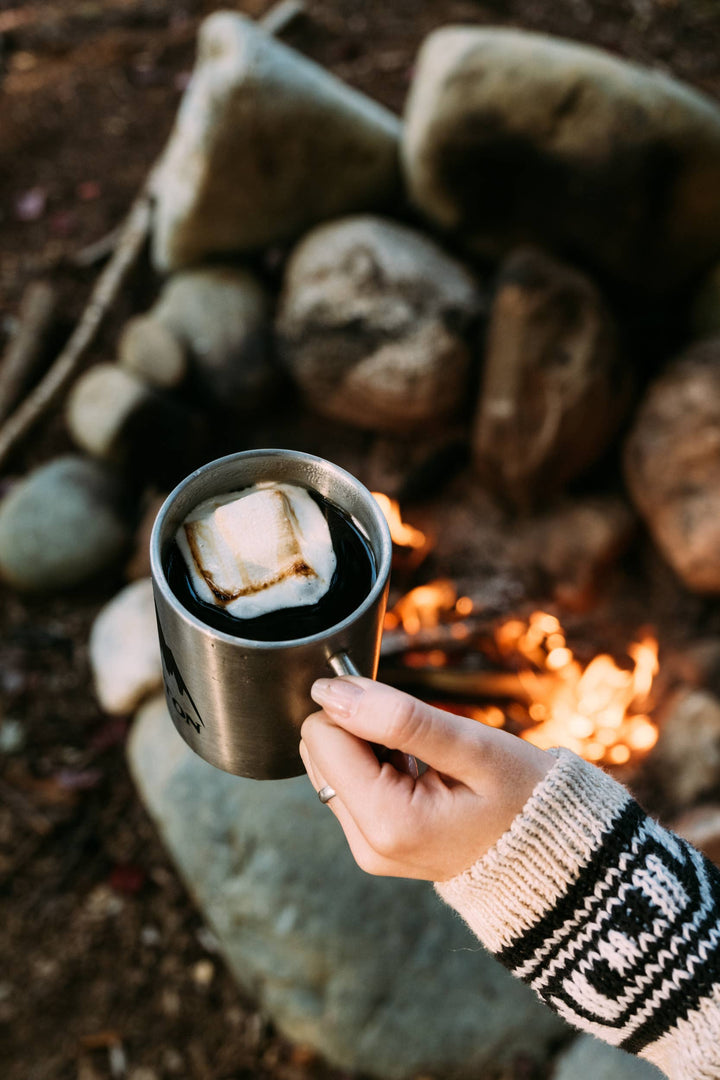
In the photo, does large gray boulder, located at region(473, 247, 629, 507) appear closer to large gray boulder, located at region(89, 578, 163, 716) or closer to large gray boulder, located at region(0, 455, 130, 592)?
large gray boulder, located at region(89, 578, 163, 716)

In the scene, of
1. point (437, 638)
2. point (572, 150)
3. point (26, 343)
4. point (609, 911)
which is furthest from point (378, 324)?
point (609, 911)

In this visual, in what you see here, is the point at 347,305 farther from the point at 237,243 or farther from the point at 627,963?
the point at 627,963

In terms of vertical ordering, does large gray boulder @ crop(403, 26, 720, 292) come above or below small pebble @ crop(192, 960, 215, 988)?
above

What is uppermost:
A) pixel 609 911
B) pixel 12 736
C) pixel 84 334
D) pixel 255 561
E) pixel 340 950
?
pixel 255 561

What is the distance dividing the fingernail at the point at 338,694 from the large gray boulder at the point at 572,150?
3.44 metres

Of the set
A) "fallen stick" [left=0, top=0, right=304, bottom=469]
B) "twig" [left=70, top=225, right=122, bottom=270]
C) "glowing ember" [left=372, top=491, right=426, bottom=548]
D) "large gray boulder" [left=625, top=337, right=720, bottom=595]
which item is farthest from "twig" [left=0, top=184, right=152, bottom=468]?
"large gray boulder" [left=625, top=337, right=720, bottom=595]

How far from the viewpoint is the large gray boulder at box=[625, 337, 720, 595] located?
3.57m

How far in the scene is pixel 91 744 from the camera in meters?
3.50

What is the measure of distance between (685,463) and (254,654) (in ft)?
10.1

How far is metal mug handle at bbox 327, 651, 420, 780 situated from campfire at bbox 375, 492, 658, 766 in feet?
6.72

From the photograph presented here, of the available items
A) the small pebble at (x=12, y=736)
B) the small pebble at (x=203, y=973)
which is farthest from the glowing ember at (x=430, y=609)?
the small pebble at (x=12, y=736)

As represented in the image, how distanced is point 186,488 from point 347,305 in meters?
2.76

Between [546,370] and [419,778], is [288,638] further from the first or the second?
[546,370]

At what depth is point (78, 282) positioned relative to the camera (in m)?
5.02
